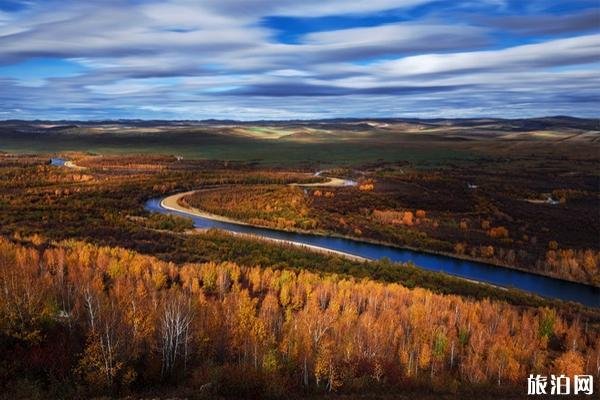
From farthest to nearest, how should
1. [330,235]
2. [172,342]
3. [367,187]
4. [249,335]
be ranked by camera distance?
[367,187], [330,235], [249,335], [172,342]

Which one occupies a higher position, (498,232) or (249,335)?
(249,335)

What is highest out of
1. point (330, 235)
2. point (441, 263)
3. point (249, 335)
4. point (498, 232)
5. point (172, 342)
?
point (172, 342)

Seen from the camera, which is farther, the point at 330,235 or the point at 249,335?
the point at 330,235

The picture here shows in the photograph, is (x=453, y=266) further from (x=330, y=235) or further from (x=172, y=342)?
(x=172, y=342)

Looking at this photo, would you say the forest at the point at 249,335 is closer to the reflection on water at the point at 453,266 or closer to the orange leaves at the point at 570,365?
the orange leaves at the point at 570,365

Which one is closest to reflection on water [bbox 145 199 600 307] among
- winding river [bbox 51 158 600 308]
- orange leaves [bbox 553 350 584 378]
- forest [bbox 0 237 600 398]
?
winding river [bbox 51 158 600 308]

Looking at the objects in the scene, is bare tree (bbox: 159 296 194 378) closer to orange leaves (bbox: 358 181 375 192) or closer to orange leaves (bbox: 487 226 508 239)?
orange leaves (bbox: 487 226 508 239)

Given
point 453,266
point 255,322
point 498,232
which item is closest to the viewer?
point 255,322

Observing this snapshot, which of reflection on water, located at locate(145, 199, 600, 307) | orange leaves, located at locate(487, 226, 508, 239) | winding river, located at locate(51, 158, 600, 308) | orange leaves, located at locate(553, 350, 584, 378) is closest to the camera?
orange leaves, located at locate(553, 350, 584, 378)

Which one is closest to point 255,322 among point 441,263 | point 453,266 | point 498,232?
point 453,266

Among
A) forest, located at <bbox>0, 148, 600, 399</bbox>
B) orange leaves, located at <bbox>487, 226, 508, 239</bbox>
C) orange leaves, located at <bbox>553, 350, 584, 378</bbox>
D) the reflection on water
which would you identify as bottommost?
the reflection on water
